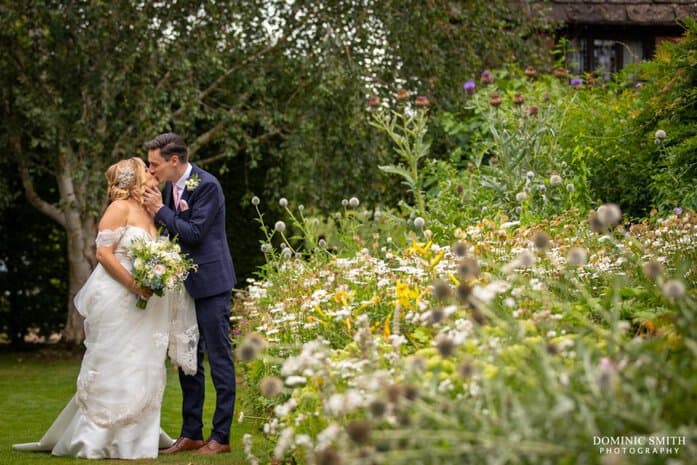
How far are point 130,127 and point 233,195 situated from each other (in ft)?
9.55

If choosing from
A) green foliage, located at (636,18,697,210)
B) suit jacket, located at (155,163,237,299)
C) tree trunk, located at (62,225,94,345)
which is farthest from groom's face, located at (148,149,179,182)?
tree trunk, located at (62,225,94,345)

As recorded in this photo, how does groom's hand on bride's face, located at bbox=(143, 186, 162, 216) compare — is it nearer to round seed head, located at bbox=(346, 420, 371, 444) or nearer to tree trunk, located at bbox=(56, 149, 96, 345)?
round seed head, located at bbox=(346, 420, 371, 444)

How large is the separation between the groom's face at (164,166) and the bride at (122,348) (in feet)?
0.29

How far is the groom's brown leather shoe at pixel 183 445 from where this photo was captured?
6.25 metres

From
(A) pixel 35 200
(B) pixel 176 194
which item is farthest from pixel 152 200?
(A) pixel 35 200

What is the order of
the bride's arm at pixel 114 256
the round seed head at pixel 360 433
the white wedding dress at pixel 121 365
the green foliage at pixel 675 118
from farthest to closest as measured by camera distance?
the green foliage at pixel 675 118, the bride's arm at pixel 114 256, the white wedding dress at pixel 121 365, the round seed head at pixel 360 433

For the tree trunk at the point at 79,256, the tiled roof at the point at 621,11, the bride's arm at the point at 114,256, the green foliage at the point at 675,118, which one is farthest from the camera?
the tiled roof at the point at 621,11

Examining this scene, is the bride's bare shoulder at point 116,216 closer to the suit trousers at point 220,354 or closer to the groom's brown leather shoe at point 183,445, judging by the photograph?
the suit trousers at point 220,354

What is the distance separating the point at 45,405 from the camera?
905 cm

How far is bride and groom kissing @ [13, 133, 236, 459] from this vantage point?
6121 millimetres

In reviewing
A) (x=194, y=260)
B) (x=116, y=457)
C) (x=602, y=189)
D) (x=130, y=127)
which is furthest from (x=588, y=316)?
(x=130, y=127)

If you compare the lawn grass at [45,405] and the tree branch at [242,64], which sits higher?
the tree branch at [242,64]

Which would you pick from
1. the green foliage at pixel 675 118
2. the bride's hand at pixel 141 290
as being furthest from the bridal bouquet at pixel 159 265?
the green foliage at pixel 675 118

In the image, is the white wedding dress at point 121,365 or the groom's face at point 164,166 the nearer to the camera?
the white wedding dress at point 121,365
